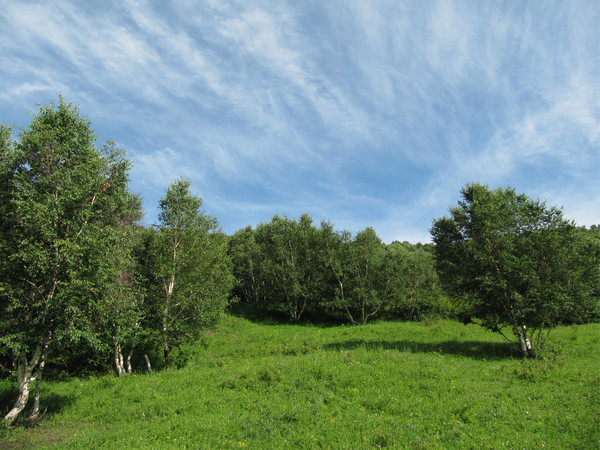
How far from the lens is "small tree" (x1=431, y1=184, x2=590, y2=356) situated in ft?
67.2

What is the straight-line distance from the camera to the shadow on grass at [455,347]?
22.6 metres

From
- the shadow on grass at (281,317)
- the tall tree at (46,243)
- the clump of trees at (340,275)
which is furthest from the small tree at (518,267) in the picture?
the shadow on grass at (281,317)

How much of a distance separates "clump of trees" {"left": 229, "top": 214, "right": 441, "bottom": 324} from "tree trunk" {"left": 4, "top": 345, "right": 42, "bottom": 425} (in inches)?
1444

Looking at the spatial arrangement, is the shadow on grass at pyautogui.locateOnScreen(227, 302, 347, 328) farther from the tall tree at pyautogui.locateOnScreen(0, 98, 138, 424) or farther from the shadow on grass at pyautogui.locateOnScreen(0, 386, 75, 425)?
the tall tree at pyautogui.locateOnScreen(0, 98, 138, 424)

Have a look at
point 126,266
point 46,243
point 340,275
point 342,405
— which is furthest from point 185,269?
point 340,275

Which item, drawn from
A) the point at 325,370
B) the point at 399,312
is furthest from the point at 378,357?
the point at 399,312

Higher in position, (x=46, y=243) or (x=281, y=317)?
(x=46, y=243)

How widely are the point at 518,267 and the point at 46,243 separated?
29614 millimetres

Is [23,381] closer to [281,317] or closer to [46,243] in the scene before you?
[46,243]

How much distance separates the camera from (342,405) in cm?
1360

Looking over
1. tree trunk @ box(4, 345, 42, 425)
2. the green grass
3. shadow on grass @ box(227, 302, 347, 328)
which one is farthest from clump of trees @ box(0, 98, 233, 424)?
shadow on grass @ box(227, 302, 347, 328)

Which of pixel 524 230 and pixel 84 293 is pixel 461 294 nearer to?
pixel 524 230

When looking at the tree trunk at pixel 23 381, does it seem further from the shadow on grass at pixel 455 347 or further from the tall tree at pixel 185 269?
the shadow on grass at pixel 455 347

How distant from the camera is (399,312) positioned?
53.5 meters
